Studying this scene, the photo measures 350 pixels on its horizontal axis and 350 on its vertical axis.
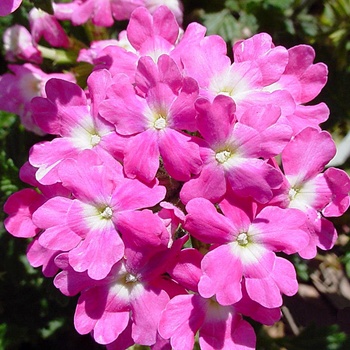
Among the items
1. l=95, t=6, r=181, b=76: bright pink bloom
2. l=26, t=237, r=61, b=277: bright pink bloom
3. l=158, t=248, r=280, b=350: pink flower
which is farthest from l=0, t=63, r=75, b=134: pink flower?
l=158, t=248, r=280, b=350: pink flower

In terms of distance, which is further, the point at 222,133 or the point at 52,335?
the point at 52,335

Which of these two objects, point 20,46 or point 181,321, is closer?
point 181,321

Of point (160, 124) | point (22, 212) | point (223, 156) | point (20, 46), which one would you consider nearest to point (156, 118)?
point (160, 124)

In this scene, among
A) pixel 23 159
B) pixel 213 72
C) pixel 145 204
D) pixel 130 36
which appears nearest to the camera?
pixel 145 204

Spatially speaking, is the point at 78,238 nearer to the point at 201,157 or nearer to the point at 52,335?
the point at 201,157

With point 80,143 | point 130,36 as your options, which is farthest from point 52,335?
point 130,36

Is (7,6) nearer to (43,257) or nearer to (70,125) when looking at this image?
(70,125)

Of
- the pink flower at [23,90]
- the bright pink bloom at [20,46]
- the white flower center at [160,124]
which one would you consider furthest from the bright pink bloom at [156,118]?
the bright pink bloom at [20,46]
